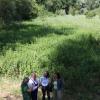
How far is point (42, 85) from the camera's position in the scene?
15438mm

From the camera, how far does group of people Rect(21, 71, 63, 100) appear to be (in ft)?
46.8

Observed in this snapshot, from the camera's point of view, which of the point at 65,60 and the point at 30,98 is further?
the point at 65,60

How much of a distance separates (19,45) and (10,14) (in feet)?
57.3

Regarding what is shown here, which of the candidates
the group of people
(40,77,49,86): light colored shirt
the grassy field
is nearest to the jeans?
the group of people

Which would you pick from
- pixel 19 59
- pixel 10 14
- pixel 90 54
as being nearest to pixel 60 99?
pixel 19 59

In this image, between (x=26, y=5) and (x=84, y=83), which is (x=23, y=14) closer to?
(x=26, y=5)

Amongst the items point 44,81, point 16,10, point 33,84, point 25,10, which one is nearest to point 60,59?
point 44,81

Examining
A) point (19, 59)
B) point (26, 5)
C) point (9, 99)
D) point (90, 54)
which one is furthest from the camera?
point (26, 5)

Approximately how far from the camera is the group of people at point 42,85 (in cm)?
1426

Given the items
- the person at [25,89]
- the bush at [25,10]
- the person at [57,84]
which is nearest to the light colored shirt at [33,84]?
the person at [25,89]

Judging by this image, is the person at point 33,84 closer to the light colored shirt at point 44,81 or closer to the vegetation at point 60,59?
the light colored shirt at point 44,81

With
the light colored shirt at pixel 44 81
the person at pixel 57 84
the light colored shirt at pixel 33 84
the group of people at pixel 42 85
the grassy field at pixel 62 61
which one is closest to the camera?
the group of people at pixel 42 85

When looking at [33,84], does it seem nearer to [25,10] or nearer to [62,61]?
[62,61]

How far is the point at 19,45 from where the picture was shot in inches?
975
